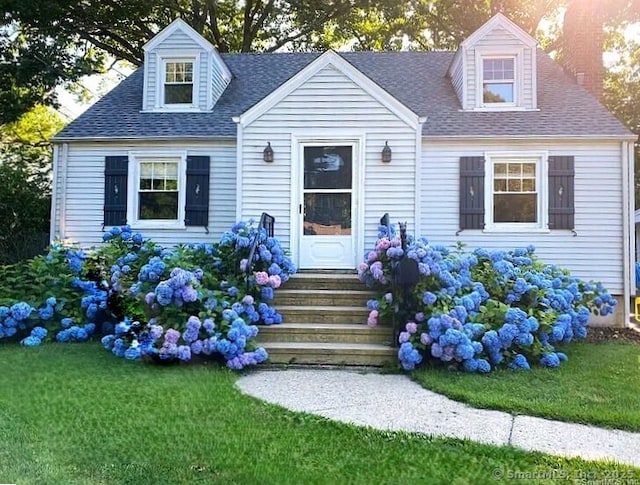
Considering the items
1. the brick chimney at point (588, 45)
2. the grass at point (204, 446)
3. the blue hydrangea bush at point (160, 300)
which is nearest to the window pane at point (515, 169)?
the brick chimney at point (588, 45)

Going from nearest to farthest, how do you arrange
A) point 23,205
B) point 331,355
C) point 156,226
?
point 331,355 < point 156,226 < point 23,205

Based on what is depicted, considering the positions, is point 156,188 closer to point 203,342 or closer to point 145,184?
point 145,184

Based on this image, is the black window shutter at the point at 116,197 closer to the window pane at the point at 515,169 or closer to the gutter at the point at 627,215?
the window pane at the point at 515,169

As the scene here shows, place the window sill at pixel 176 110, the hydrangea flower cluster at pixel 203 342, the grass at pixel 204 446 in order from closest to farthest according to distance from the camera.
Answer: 1. the grass at pixel 204 446
2. the hydrangea flower cluster at pixel 203 342
3. the window sill at pixel 176 110

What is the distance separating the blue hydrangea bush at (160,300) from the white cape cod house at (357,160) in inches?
56.5

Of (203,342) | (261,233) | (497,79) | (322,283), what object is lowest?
(203,342)

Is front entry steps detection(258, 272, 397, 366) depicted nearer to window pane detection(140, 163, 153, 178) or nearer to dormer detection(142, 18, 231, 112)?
window pane detection(140, 163, 153, 178)

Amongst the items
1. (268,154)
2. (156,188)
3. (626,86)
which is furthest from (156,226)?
(626,86)

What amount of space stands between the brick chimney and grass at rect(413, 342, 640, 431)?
22.4 feet

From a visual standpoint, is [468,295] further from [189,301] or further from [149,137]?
[149,137]

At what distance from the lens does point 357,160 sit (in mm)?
7816

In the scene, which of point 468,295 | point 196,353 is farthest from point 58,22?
point 468,295

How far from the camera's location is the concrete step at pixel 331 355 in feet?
17.5

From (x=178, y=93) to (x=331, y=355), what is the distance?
6818mm
